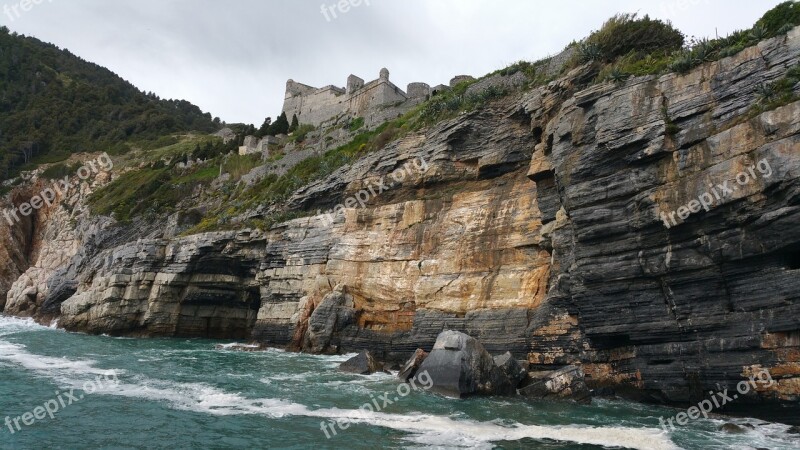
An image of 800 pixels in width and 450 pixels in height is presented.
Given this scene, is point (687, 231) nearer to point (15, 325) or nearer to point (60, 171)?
point (15, 325)

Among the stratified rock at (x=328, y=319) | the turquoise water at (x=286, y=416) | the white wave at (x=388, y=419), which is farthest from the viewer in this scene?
the stratified rock at (x=328, y=319)

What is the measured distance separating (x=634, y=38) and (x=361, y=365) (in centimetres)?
1685

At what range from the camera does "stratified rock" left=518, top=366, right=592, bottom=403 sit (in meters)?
15.6

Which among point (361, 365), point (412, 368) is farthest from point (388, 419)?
point (361, 365)

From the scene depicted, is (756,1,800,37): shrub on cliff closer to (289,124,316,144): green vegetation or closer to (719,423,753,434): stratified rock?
(719,423,753,434): stratified rock

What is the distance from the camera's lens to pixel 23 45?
12381 centimetres

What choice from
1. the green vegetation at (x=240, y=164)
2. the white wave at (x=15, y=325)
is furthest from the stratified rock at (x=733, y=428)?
the green vegetation at (x=240, y=164)

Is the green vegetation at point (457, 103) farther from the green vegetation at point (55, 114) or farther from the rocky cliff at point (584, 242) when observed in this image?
the green vegetation at point (55, 114)

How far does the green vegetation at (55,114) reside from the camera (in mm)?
82562

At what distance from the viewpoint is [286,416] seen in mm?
13516

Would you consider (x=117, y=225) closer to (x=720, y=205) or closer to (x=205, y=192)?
(x=205, y=192)

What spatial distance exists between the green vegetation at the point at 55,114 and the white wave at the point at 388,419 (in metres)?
71.1

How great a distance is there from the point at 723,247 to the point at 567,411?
6056mm

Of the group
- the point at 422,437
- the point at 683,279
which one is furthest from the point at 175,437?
the point at 683,279
